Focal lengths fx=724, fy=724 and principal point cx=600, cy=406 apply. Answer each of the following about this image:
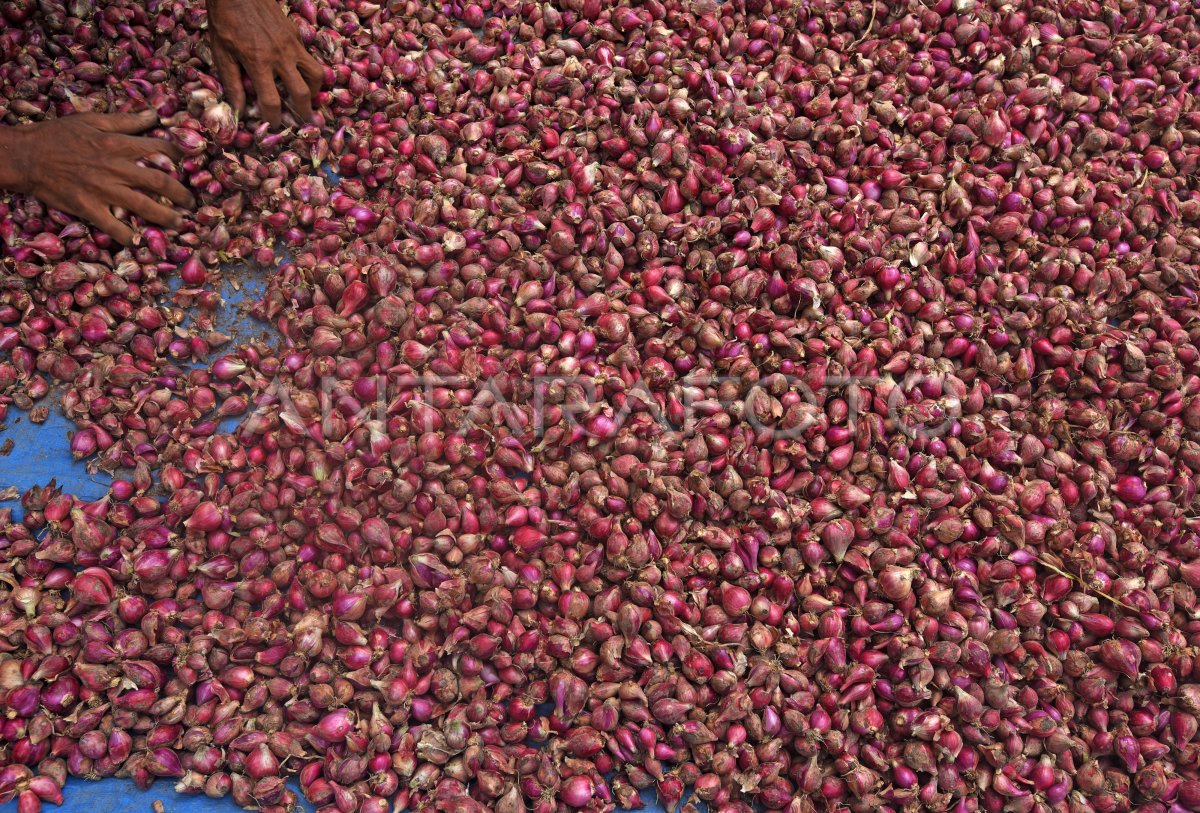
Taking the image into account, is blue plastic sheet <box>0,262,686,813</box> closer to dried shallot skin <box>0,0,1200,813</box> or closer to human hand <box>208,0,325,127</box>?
dried shallot skin <box>0,0,1200,813</box>

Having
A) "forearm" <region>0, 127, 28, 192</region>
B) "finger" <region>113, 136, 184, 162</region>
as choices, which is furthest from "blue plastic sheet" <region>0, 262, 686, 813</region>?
"forearm" <region>0, 127, 28, 192</region>

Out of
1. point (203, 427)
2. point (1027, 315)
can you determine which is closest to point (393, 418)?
point (203, 427)

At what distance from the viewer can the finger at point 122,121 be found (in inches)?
66.6

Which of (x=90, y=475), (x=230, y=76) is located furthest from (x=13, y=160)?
(x=90, y=475)

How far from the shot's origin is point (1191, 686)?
1.32 meters

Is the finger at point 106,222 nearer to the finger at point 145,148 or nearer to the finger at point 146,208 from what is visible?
the finger at point 146,208

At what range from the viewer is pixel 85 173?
5.32 feet

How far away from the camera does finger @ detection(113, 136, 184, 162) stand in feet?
5.44

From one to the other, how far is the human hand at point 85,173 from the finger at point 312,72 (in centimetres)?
41

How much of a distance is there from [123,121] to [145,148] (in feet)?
0.33

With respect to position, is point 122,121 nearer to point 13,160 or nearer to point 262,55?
point 13,160

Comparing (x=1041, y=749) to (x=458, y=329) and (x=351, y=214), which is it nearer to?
(x=458, y=329)

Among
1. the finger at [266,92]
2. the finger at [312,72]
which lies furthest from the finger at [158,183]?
the finger at [312,72]

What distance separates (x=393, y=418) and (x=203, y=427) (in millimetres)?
415
